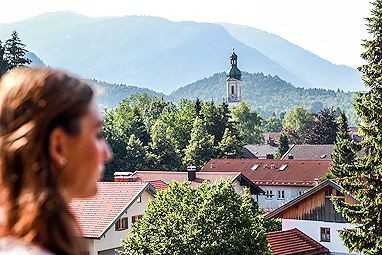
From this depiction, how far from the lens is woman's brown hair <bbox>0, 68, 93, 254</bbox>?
1.69m

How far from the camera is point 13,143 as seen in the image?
1722 millimetres

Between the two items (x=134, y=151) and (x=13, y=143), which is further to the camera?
(x=134, y=151)

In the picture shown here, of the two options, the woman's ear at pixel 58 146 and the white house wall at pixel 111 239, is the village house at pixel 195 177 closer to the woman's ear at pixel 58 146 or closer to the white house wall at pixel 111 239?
the white house wall at pixel 111 239

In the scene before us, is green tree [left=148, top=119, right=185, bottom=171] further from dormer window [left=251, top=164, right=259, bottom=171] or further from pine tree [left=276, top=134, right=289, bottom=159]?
pine tree [left=276, top=134, right=289, bottom=159]

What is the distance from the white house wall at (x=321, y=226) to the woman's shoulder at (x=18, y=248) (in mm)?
34471

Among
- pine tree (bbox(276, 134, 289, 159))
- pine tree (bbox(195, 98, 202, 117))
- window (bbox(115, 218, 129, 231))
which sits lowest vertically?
window (bbox(115, 218, 129, 231))

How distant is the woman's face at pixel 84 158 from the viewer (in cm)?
176

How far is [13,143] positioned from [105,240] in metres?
29.0

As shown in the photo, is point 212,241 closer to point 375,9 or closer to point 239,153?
point 375,9

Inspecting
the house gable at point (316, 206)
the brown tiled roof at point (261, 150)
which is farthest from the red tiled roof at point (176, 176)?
the brown tiled roof at point (261, 150)

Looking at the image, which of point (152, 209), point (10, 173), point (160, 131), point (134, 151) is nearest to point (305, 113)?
point (160, 131)

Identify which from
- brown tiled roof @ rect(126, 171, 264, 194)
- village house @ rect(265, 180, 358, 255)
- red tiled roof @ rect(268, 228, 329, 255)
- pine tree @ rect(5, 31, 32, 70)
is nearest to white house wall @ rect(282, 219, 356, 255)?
village house @ rect(265, 180, 358, 255)

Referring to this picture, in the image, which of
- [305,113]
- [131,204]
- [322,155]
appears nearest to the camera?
[131,204]

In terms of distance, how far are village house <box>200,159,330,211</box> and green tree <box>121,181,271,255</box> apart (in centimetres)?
3944
